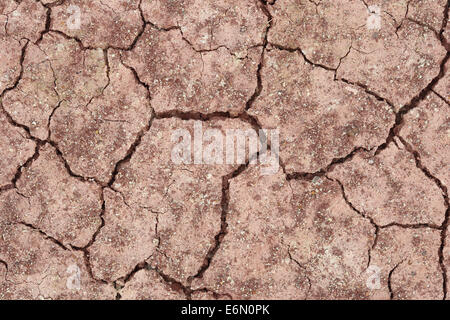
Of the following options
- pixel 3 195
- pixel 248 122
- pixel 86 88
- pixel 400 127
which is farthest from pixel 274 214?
pixel 3 195

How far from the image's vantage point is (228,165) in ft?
10.8

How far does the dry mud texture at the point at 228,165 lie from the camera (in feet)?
10.7

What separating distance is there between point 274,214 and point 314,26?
155 cm

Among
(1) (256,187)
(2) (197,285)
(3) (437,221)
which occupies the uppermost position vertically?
(1) (256,187)

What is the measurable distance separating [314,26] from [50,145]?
7.70 feet

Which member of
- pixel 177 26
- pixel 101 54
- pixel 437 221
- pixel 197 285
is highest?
pixel 177 26

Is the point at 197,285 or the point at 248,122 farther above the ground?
the point at 248,122

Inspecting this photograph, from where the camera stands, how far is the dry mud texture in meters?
3.26

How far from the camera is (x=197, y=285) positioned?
328 cm

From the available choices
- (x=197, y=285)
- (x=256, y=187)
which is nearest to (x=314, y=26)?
Answer: (x=256, y=187)

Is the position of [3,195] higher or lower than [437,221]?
higher

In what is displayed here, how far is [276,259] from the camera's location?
3268 millimetres

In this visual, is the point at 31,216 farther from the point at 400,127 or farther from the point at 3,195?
the point at 400,127

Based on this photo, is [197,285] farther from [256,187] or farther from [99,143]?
[99,143]
